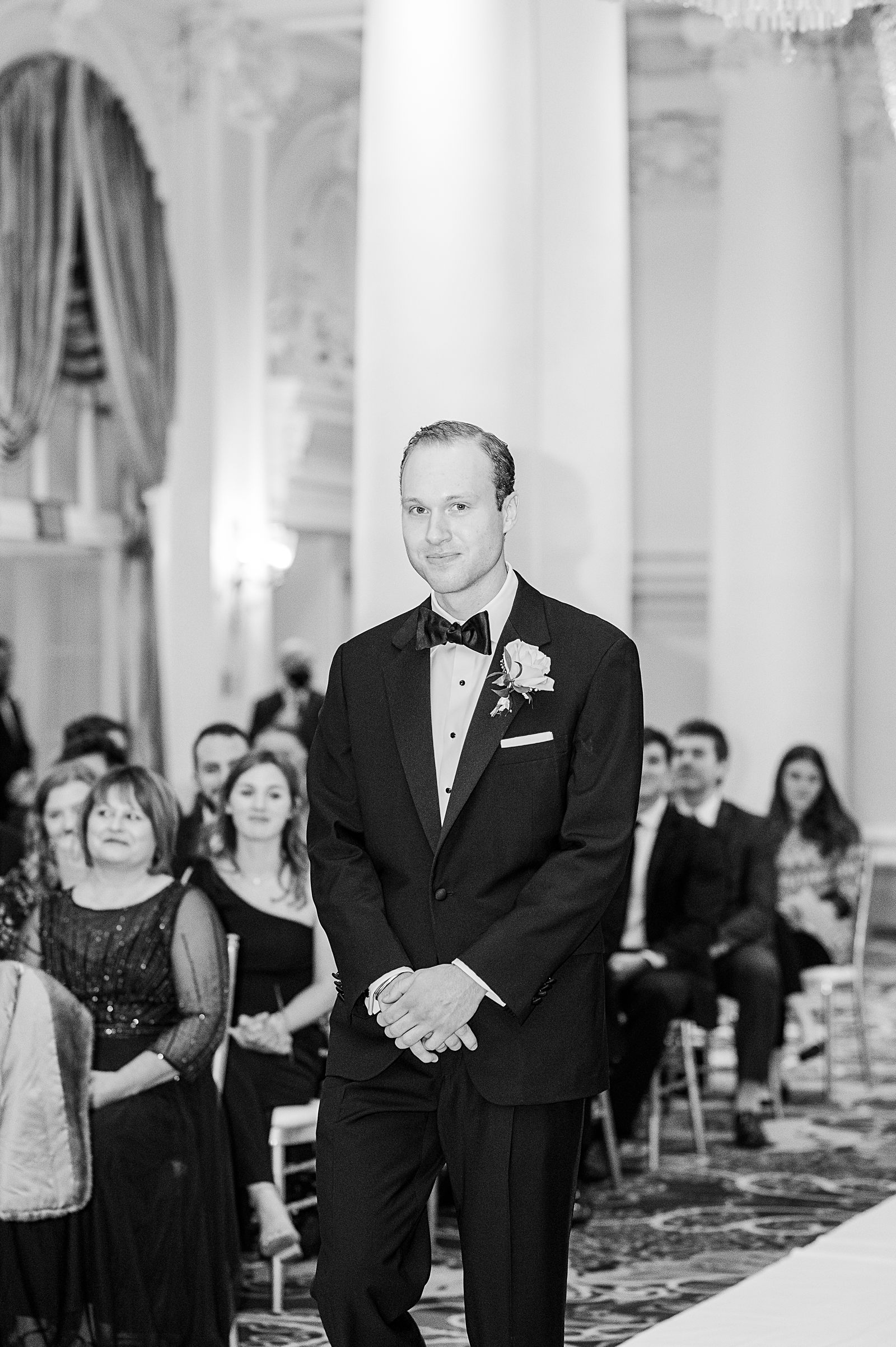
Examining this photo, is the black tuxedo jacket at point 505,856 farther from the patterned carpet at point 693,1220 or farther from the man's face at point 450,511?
the patterned carpet at point 693,1220

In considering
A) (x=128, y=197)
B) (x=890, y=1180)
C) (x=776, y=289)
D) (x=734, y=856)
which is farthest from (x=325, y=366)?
(x=890, y=1180)

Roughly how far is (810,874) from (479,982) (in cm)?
567

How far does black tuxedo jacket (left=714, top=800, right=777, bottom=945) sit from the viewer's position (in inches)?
300

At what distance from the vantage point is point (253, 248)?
522 inches

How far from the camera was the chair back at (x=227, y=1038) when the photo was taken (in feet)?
16.0

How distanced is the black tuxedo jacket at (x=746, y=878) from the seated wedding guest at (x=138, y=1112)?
3.21m

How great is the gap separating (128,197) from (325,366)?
248 cm

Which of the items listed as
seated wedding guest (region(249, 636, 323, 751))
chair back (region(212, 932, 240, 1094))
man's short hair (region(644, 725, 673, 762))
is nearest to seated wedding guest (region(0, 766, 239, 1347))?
chair back (region(212, 932, 240, 1094))

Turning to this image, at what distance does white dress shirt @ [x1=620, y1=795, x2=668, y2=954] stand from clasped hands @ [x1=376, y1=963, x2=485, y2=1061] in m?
4.20

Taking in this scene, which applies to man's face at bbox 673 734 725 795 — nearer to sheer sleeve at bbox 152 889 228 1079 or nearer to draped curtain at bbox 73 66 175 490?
sheer sleeve at bbox 152 889 228 1079

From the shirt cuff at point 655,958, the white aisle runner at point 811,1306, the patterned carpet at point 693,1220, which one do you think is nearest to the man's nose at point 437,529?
the white aisle runner at point 811,1306

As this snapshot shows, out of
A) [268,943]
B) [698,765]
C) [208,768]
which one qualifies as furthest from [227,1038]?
[698,765]

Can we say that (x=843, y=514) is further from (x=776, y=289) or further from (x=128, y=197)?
(x=128, y=197)

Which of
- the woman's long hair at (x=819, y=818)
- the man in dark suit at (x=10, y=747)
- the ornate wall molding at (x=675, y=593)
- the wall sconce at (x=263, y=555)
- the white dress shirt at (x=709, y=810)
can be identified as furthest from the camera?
the ornate wall molding at (x=675, y=593)
